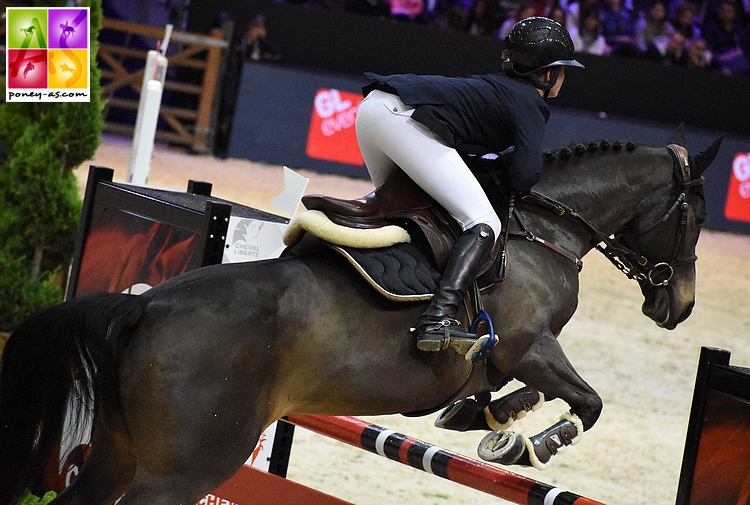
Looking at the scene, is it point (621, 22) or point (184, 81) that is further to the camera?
point (621, 22)

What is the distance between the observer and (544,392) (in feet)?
10.5

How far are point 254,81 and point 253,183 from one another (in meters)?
2.88

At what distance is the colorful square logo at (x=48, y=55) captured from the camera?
4457mm

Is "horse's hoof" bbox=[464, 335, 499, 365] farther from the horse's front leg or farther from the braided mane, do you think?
the braided mane

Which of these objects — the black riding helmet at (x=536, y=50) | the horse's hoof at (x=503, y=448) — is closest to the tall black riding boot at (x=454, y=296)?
the horse's hoof at (x=503, y=448)

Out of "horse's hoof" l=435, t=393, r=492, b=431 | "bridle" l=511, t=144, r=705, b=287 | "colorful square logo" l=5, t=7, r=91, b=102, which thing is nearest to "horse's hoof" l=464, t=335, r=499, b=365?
"horse's hoof" l=435, t=393, r=492, b=431

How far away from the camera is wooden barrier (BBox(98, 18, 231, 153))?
585 inches

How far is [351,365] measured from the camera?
2885mm

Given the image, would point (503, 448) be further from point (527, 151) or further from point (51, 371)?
point (51, 371)

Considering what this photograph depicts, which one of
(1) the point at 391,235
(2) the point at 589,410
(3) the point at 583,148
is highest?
(3) the point at 583,148

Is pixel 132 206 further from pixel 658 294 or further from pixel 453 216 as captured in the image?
pixel 658 294

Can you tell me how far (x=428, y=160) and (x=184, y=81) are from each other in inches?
517

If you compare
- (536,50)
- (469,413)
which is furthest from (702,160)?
(469,413)

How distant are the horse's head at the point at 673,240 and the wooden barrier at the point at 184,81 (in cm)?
1201
